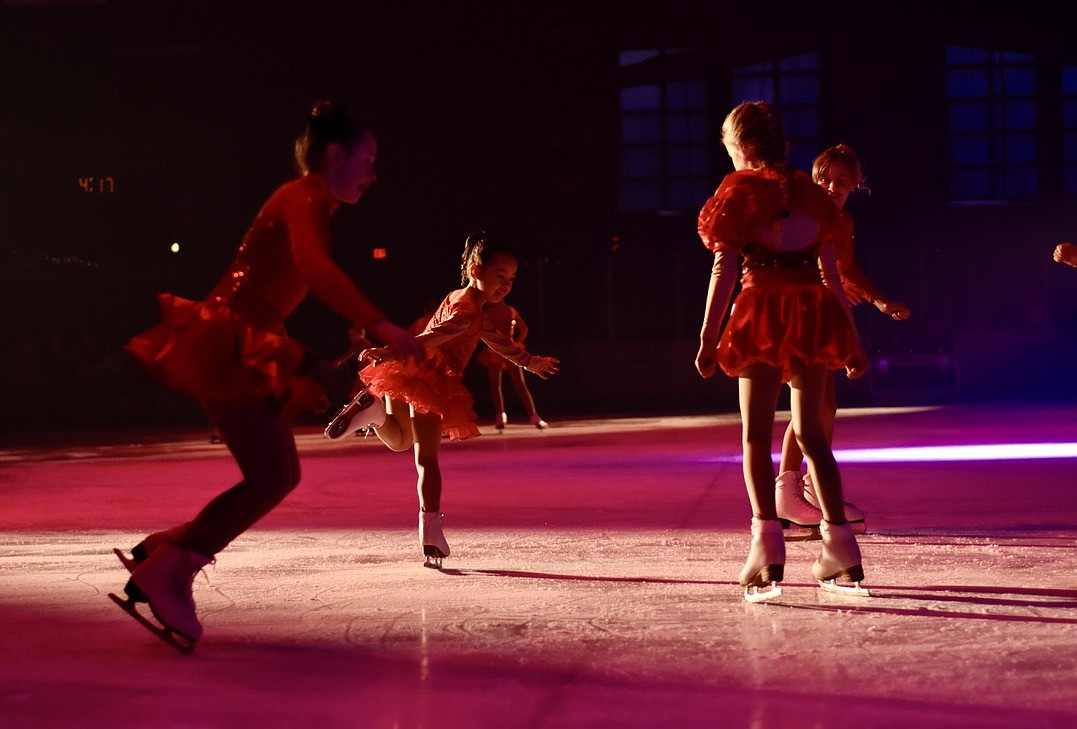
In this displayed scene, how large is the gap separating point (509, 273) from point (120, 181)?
19533 millimetres

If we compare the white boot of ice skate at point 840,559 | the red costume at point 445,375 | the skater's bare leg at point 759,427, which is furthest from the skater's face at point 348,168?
the white boot of ice skate at point 840,559

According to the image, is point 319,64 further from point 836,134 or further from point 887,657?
point 887,657

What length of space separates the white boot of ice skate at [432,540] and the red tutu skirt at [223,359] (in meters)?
1.82

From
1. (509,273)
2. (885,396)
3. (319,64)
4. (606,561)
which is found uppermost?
(319,64)

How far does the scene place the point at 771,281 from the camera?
5418mm

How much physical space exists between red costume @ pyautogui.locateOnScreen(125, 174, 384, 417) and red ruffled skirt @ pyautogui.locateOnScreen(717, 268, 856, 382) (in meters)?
1.40

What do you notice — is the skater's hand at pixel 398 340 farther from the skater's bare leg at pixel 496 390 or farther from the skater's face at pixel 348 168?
the skater's bare leg at pixel 496 390

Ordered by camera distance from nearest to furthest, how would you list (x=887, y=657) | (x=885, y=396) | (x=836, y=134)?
(x=887, y=657) → (x=885, y=396) → (x=836, y=134)

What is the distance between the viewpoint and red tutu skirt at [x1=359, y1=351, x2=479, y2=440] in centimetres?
664

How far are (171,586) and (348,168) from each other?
142 centimetres

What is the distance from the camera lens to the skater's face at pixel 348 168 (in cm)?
486

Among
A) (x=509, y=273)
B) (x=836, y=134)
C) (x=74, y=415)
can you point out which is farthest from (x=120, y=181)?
(x=509, y=273)

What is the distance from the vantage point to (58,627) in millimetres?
5082

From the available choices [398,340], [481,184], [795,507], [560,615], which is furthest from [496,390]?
[398,340]
